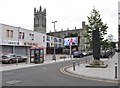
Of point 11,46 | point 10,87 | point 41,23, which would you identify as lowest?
point 10,87

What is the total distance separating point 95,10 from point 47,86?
2394 cm

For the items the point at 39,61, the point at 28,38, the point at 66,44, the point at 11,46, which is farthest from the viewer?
the point at 66,44

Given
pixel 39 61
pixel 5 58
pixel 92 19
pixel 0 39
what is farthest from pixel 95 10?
pixel 0 39

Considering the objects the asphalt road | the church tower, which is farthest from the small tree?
the church tower

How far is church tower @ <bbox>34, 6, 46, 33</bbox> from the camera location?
124 meters

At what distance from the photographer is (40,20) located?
126m

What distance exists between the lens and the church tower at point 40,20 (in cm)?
12415

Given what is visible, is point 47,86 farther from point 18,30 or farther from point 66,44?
point 66,44

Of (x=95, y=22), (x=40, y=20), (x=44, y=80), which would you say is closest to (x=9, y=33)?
(x=95, y=22)

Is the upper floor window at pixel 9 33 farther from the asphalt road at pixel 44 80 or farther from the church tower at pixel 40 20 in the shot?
the church tower at pixel 40 20

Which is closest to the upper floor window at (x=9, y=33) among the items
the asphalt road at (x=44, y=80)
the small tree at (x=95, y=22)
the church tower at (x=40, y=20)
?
the small tree at (x=95, y=22)

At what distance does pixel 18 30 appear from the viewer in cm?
5019

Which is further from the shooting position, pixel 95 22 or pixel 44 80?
pixel 95 22

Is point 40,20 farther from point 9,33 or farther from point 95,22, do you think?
point 95,22
